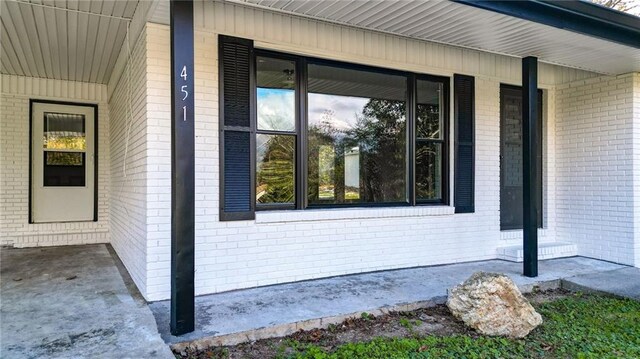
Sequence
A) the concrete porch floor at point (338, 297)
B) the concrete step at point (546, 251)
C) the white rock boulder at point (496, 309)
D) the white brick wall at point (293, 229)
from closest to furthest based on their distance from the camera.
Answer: the concrete porch floor at point (338, 297)
the white rock boulder at point (496, 309)
the white brick wall at point (293, 229)
the concrete step at point (546, 251)

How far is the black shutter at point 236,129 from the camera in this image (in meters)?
4.00

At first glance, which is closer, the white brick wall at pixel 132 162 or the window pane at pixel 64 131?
the white brick wall at pixel 132 162

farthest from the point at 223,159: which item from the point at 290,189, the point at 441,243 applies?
the point at 441,243

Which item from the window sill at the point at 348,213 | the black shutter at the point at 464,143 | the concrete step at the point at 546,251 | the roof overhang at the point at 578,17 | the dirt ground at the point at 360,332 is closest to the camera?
the dirt ground at the point at 360,332

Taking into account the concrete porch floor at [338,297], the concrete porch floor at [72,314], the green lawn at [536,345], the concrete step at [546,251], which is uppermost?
the concrete step at [546,251]

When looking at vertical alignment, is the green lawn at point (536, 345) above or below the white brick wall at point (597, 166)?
below

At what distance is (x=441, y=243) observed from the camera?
17.4ft

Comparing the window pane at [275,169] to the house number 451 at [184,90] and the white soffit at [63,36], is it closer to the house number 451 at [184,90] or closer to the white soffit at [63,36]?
the house number 451 at [184,90]

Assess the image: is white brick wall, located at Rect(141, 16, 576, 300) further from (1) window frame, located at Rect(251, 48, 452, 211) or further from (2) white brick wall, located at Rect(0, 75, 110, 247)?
(2) white brick wall, located at Rect(0, 75, 110, 247)

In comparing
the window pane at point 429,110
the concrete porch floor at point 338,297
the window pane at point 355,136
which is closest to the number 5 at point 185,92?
the concrete porch floor at point 338,297

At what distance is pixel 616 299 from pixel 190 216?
4.38 metres

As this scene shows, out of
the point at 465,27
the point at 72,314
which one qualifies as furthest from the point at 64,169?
the point at 465,27

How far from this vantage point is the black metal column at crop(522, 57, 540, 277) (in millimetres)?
4629

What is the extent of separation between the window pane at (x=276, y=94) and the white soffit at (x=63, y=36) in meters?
1.38
